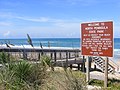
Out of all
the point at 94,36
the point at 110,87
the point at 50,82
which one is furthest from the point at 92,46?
the point at 50,82

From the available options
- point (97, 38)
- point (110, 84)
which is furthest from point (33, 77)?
point (110, 84)

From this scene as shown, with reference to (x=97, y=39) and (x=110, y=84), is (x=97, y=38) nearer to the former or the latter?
(x=97, y=39)

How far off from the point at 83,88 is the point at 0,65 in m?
3.18

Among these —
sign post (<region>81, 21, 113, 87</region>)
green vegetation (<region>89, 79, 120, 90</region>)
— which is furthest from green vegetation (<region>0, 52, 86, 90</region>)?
sign post (<region>81, 21, 113, 87</region>)

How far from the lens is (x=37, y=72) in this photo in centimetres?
881

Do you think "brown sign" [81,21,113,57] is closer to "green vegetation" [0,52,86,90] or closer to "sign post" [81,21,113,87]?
"sign post" [81,21,113,87]

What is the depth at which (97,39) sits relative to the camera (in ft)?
36.4

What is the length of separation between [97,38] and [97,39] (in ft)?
0.13

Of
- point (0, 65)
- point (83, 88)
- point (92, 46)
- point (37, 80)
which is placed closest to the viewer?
point (83, 88)

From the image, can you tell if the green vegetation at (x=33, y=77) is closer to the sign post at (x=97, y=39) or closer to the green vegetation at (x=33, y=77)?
the green vegetation at (x=33, y=77)

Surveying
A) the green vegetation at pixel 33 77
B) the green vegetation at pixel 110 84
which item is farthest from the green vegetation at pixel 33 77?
the green vegetation at pixel 110 84

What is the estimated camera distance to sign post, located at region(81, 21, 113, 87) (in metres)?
10.8

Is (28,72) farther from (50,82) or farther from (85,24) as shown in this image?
(85,24)

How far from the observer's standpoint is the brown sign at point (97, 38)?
10758 mm
